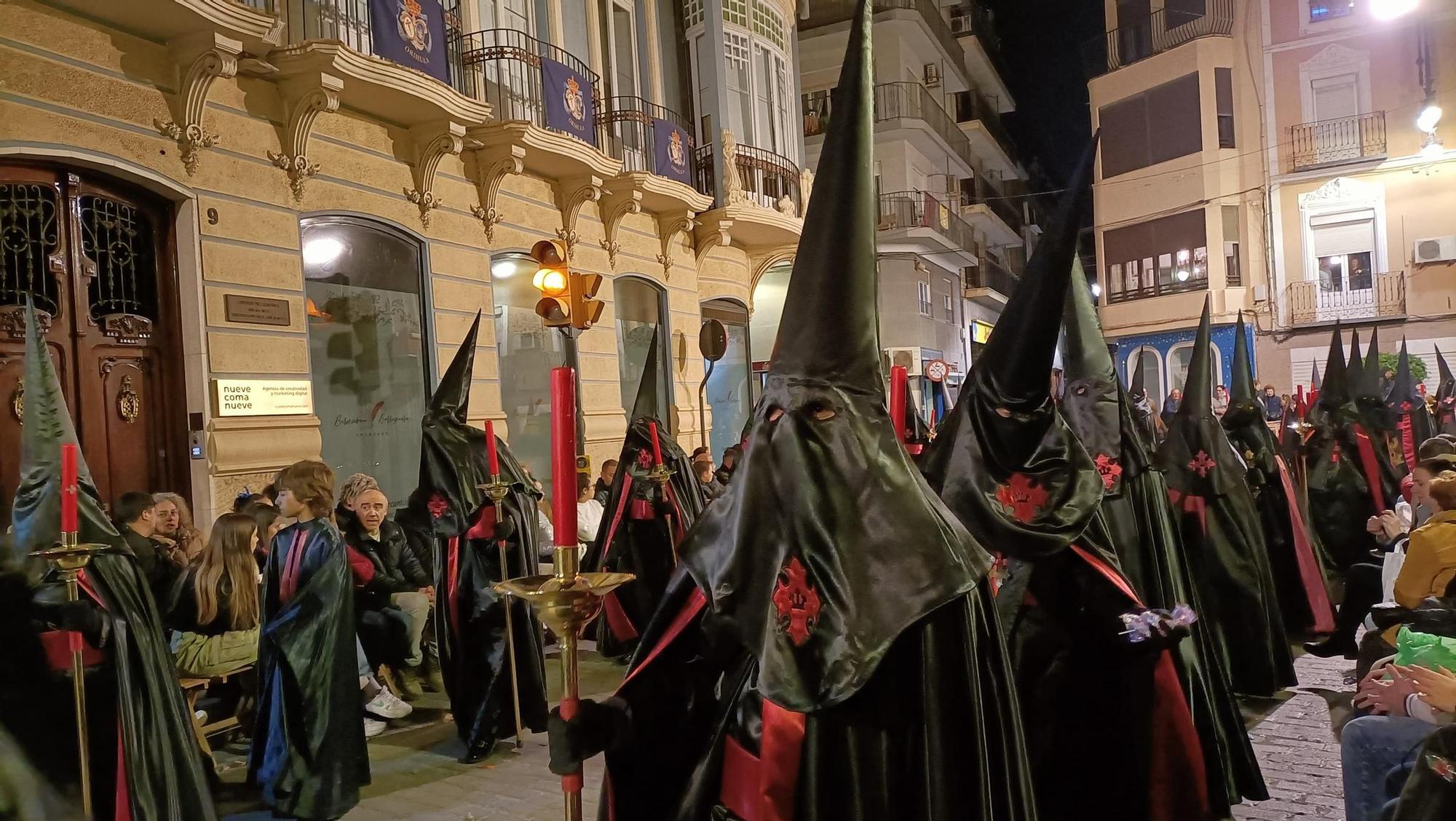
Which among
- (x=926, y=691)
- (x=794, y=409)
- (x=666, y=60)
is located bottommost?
(x=926, y=691)

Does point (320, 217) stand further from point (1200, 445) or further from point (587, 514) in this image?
point (1200, 445)

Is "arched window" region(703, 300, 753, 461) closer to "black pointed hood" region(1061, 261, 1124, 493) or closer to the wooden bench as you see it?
the wooden bench

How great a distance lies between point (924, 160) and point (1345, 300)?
12247 mm

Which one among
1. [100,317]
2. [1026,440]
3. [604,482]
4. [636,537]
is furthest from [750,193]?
[1026,440]

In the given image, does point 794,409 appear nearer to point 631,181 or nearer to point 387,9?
point 387,9

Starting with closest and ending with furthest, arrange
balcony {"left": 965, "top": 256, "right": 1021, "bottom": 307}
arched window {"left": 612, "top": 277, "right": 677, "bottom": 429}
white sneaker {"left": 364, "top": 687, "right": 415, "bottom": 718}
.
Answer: white sneaker {"left": 364, "top": 687, "right": 415, "bottom": 718}, arched window {"left": 612, "top": 277, "right": 677, "bottom": 429}, balcony {"left": 965, "top": 256, "right": 1021, "bottom": 307}

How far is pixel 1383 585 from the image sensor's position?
6.14 meters

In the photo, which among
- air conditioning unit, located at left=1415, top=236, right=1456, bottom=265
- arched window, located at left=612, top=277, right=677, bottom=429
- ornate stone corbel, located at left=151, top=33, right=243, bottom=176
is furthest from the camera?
air conditioning unit, located at left=1415, top=236, right=1456, bottom=265

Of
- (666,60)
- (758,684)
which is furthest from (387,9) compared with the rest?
(758,684)

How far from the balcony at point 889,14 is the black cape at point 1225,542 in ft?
68.1

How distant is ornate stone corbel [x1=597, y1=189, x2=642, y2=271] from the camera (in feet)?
48.3

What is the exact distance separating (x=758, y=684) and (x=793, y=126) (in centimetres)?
1819

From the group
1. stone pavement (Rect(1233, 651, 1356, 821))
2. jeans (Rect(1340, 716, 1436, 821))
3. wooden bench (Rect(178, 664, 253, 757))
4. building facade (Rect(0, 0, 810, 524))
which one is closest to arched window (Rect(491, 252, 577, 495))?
building facade (Rect(0, 0, 810, 524))

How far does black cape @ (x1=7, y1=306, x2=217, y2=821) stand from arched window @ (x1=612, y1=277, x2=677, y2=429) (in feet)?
36.5
